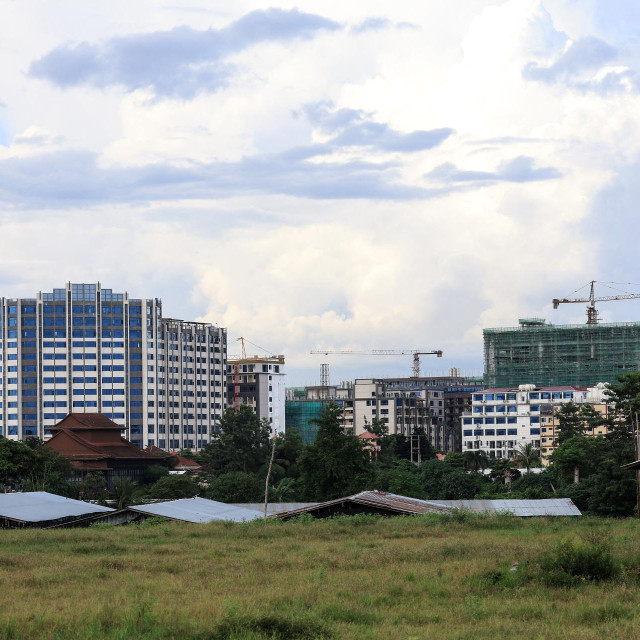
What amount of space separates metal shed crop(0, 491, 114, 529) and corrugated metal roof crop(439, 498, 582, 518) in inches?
878

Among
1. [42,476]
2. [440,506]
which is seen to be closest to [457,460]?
[42,476]

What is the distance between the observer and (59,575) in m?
33.2

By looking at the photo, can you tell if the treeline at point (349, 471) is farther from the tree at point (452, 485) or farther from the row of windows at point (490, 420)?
the row of windows at point (490, 420)

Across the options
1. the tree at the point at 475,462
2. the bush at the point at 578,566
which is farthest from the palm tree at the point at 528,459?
the bush at the point at 578,566

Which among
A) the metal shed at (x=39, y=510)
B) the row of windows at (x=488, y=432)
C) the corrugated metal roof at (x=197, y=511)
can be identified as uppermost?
the metal shed at (x=39, y=510)

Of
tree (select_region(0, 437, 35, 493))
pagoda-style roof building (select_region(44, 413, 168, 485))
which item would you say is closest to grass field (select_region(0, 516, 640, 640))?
tree (select_region(0, 437, 35, 493))

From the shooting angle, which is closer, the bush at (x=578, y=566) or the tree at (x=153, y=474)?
the bush at (x=578, y=566)

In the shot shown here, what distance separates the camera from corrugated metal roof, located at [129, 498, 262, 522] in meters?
57.2

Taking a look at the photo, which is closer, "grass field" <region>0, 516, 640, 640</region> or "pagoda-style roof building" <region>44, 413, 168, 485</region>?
"grass field" <region>0, 516, 640, 640</region>

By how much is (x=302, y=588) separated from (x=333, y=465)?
5043 cm

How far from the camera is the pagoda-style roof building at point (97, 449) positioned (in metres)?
133

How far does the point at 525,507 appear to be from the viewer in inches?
2571

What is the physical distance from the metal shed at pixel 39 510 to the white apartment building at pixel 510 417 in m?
135

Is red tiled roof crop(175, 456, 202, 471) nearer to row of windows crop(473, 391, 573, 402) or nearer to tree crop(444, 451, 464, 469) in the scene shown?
tree crop(444, 451, 464, 469)
